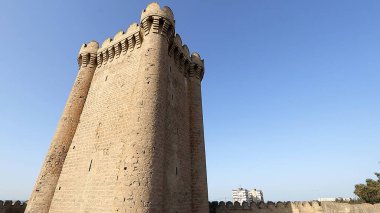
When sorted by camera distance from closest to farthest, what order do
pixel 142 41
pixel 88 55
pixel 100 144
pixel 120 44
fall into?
pixel 100 144 → pixel 142 41 → pixel 120 44 → pixel 88 55

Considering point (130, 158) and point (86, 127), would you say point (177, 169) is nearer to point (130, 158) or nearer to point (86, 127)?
point (130, 158)

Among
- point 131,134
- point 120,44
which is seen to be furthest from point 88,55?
point 131,134

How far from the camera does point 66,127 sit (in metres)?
14.7

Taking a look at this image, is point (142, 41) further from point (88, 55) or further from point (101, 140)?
point (101, 140)

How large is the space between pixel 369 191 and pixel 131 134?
34766 millimetres

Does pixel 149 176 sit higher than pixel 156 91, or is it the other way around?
pixel 156 91

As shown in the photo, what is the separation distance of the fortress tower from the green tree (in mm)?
28257

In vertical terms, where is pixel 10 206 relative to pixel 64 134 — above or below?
below

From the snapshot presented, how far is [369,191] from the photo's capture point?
30.2 m

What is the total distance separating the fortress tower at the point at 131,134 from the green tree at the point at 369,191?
28.3m

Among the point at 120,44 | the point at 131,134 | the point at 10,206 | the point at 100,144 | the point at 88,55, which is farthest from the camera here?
the point at 88,55

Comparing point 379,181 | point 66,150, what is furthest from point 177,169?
point 379,181

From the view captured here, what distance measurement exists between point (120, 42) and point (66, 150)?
796cm

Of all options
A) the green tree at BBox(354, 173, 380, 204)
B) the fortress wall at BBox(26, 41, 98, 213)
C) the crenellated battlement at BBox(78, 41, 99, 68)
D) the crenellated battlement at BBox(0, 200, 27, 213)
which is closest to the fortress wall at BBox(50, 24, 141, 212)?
the fortress wall at BBox(26, 41, 98, 213)
